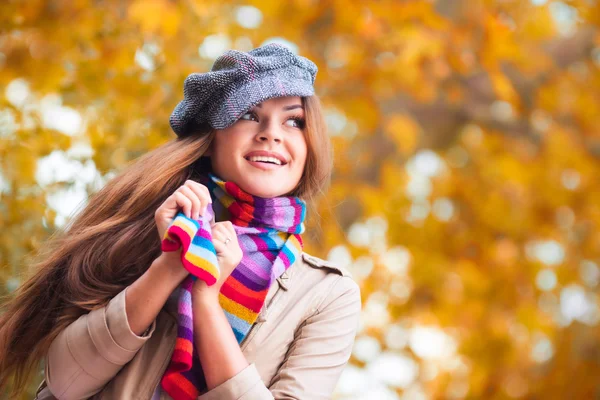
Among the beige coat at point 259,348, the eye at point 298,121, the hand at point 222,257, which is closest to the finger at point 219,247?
the hand at point 222,257

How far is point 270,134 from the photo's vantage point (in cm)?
204

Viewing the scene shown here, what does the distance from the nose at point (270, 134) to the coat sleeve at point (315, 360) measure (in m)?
0.39

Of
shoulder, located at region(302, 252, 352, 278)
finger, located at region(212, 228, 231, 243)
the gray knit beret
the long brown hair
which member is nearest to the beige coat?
shoulder, located at region(302, 252, 352, 278)

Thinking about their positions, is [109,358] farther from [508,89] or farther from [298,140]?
[508,89]

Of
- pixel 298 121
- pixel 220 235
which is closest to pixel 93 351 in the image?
pixel 220 235

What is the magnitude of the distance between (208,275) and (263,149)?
0.41 meters

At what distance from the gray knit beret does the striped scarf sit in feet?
0.55

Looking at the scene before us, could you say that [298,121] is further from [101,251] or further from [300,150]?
[101,251]

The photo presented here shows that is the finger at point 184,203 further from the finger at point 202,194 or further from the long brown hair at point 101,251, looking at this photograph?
the long brown hair at point 101,251

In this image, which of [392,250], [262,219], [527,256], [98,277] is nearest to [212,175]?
[262,219]

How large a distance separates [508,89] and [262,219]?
11.7 feet

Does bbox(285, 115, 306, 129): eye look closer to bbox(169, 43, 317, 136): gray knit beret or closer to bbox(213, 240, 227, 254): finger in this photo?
bbox(169, 43, 317, 136): gray knit beret

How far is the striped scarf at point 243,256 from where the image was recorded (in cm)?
176

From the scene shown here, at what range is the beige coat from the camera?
1840 mm
